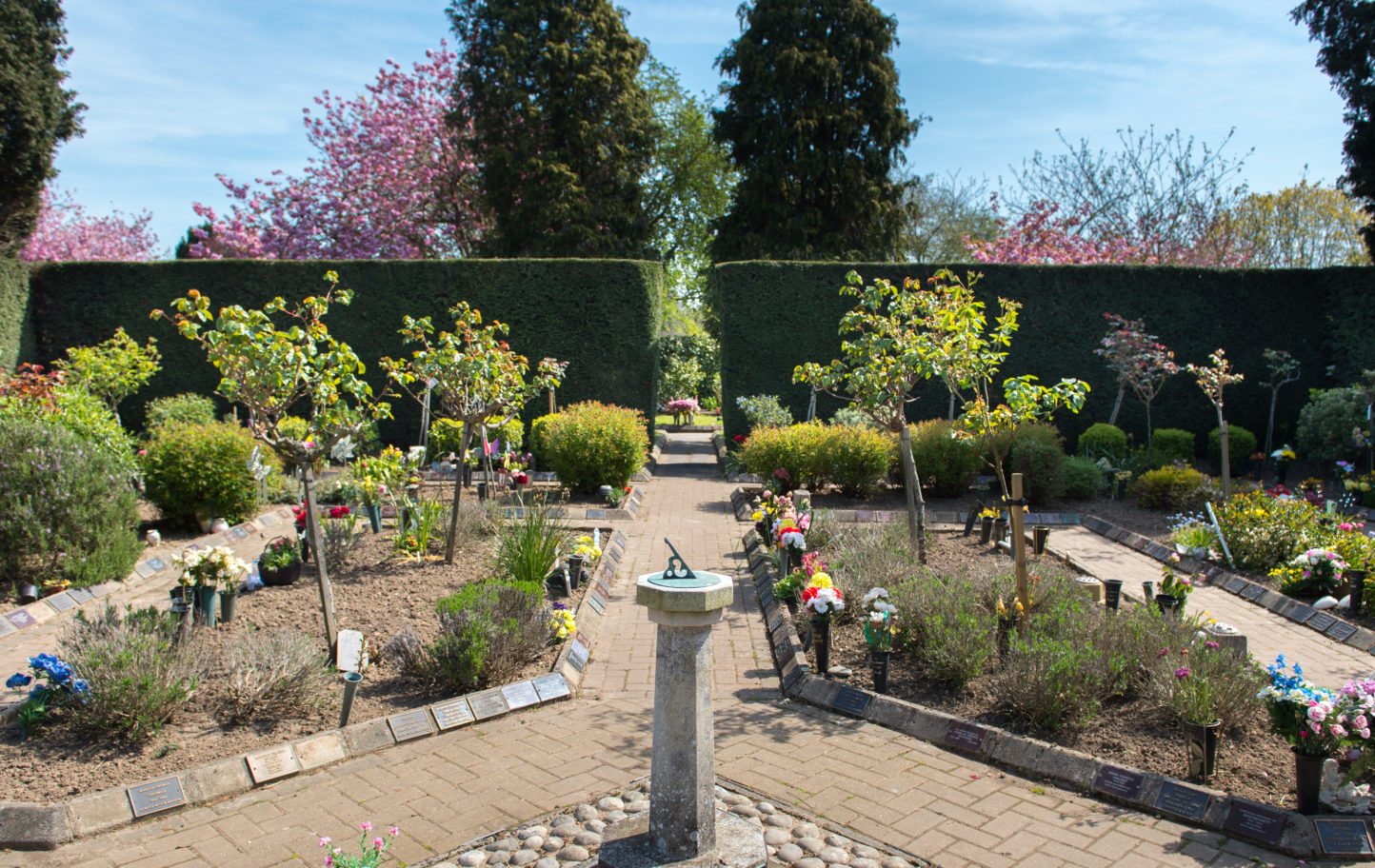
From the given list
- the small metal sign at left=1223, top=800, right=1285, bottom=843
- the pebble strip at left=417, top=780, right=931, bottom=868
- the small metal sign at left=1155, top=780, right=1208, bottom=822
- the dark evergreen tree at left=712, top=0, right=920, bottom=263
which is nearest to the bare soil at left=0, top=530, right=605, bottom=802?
the pebble strip at left=417, top=780, right=931, bottom=868

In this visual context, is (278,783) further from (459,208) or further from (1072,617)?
(459,208)

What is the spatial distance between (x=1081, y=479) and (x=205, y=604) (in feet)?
35.7

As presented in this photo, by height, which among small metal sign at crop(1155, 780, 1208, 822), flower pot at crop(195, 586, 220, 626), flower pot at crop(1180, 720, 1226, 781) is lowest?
small metal sign at crop(1155, 780, 1208, 822)

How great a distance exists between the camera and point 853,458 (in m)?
11.4

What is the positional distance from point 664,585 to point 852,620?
3635 mm

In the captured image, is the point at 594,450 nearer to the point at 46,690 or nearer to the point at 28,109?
the point at 46,690

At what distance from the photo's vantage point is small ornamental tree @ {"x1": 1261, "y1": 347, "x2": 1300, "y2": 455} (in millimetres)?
15156

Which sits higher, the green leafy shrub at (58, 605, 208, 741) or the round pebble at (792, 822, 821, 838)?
the green leafy shrub at (58, 605, 208, 741)

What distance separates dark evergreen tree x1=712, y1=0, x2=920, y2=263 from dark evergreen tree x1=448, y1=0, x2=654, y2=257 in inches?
134

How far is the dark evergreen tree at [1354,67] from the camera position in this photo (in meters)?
14.5

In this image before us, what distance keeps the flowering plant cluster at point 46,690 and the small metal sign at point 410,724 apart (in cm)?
153

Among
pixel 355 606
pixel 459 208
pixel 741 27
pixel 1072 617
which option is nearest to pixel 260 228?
pixel 459 208

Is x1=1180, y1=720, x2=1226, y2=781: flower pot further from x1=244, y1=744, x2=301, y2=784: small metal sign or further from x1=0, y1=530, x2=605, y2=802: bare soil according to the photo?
x1=244, y1=744, x2=301, y2=784: small metal sign

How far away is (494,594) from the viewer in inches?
219
